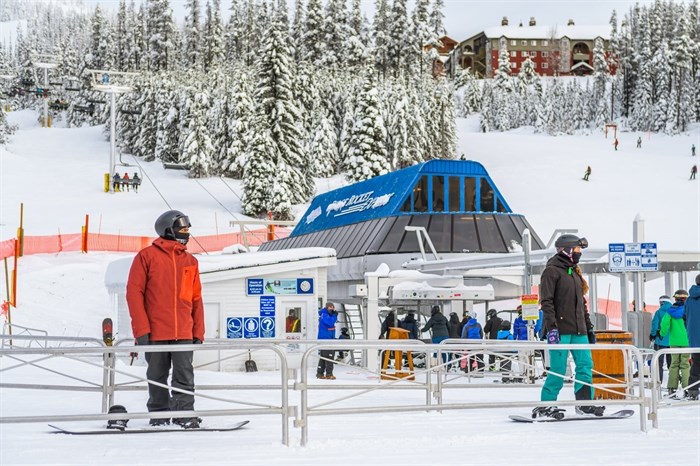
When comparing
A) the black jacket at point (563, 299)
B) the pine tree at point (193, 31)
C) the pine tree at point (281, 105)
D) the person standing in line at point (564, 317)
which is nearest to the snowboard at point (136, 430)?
the person standing in line at point (564, 317)

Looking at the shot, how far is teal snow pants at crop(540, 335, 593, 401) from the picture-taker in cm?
863

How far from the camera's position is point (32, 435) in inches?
286

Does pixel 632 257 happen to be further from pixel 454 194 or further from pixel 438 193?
pixel 454 194

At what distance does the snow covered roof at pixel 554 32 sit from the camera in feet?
567

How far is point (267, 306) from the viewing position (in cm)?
2159

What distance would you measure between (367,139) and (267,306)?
43.0 metres

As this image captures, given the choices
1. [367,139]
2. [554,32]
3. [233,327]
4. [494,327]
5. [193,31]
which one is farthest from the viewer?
[554,32]

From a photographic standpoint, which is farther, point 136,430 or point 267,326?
point 267,326

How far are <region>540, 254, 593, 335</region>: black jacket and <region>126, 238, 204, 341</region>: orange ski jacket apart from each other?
10.9 ft

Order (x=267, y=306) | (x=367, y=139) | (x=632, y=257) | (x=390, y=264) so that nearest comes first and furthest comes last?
(x=632, y=257)
(x=267, y=306)
(x=390, y=264)
(x=367, y=139)

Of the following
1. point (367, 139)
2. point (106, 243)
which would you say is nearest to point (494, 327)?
point (106, 243)

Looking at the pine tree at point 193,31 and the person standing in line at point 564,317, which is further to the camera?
the pine tree at point 193,31

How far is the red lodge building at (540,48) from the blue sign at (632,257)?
155 metres

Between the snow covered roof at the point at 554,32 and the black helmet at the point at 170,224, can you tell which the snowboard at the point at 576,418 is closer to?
the black helmet at the point at 170,224
